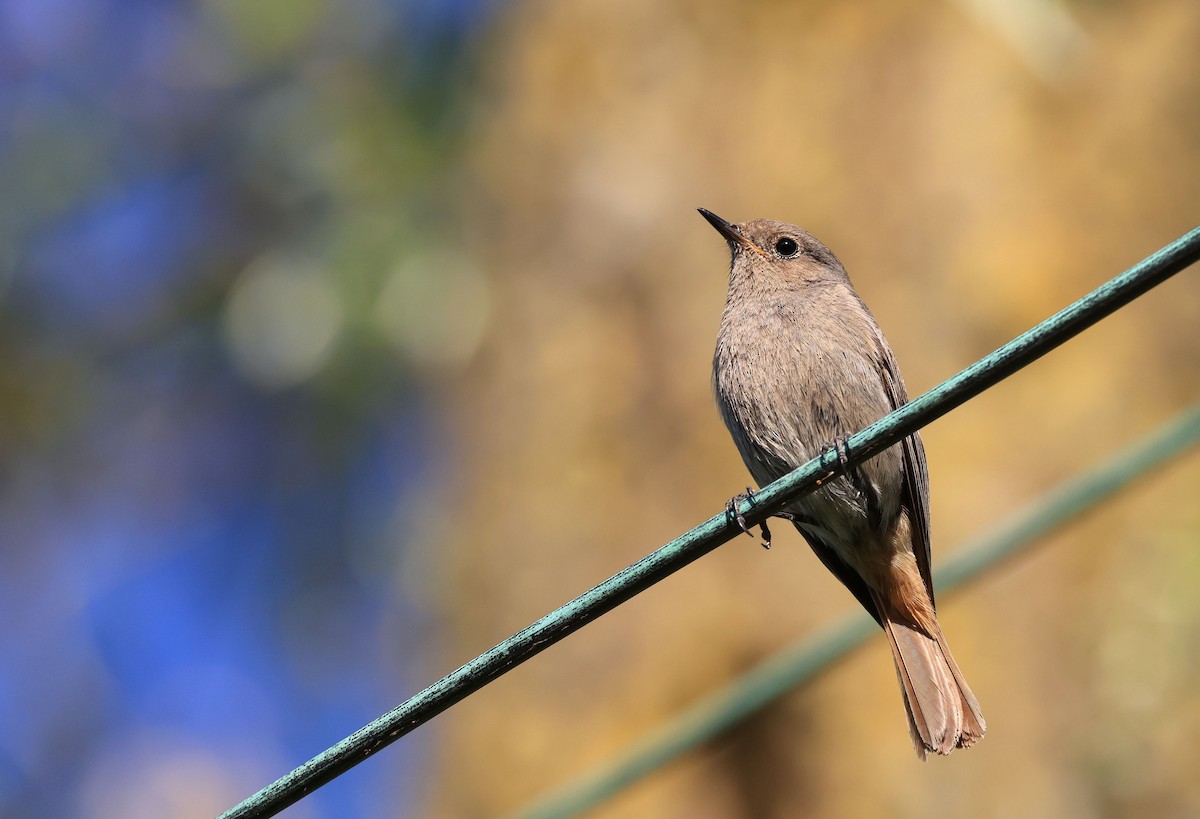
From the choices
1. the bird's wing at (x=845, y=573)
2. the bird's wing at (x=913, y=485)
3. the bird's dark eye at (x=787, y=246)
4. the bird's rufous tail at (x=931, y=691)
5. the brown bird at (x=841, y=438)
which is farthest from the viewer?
the bird's dark eye at (x=787, y=246)

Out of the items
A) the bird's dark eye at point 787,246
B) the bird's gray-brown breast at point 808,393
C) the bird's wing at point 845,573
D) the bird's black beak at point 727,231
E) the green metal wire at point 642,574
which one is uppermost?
the bird's black beak at point 727,231

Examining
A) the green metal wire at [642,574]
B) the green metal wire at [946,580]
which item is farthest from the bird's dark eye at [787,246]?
the green metal wire at [642,574]

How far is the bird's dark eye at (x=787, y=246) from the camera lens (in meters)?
5.18

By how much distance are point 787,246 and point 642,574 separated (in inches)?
122

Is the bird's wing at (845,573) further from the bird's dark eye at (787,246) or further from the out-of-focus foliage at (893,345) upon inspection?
the out-of-focus foliage at (893,345)

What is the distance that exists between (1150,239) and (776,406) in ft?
12.5

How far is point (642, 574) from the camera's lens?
2.28 m

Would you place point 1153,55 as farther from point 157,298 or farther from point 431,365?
point 157,298

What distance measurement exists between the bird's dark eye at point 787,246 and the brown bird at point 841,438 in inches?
14.4

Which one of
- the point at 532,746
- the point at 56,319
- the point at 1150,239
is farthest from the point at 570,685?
the point at 56,319

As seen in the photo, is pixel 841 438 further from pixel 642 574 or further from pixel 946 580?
pixel 642 574

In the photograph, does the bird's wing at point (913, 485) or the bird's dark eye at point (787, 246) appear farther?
the bird's dark eye at point (787, 246)

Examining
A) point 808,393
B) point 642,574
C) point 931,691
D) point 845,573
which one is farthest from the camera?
point 845,573

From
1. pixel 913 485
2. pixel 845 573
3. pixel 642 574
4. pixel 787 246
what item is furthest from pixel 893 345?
pixel 642 574
